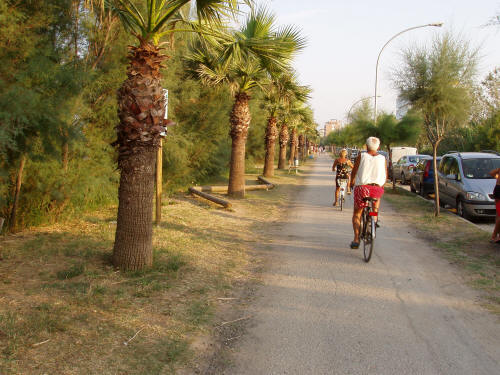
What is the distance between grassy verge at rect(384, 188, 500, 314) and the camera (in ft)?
19.2

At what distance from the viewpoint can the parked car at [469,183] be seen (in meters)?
11.3

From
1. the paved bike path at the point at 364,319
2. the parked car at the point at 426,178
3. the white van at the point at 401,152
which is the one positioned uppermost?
the white van at the point at 401,152

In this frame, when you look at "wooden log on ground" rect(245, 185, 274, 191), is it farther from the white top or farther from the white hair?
the white top

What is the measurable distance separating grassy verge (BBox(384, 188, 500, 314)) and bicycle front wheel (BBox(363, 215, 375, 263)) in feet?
4.54

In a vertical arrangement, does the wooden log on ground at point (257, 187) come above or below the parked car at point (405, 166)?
below

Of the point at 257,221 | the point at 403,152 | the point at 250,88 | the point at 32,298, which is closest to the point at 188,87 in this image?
the point at 250,88

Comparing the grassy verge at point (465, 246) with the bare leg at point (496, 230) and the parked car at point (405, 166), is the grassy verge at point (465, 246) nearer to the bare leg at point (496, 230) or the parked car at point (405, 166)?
the bare leg at point (496, 230)

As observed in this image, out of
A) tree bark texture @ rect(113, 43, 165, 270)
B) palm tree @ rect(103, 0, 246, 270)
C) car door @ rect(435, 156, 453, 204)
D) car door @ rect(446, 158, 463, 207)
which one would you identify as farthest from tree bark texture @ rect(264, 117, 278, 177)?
tree bark texture @ rect(113, 43, 165, 270)

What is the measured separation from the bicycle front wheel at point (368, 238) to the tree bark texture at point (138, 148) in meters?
3.37

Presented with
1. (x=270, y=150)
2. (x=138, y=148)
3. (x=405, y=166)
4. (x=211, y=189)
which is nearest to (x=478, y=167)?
(x=211, y=189)

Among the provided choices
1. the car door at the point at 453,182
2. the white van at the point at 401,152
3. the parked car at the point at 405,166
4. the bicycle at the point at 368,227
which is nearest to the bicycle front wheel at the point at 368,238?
the bicycle at the point at 368,227

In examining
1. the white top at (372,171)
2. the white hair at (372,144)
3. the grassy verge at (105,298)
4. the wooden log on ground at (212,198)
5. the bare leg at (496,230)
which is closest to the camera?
the grassy verge at (105,298)

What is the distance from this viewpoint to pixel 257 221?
35.6 ft

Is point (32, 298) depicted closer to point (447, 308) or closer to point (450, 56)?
point (447, 308)
